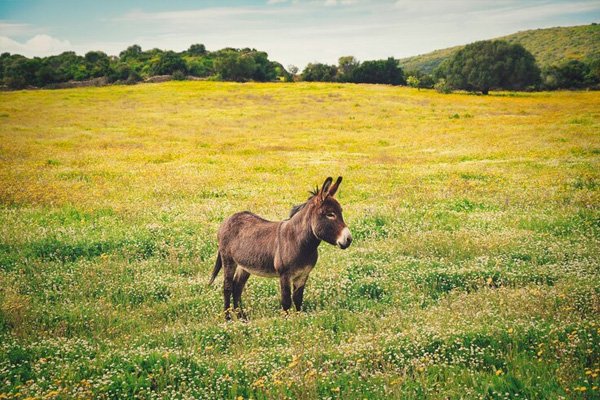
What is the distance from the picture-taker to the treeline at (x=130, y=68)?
86875 millimetres

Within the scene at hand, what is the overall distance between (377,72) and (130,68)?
58.0 meters

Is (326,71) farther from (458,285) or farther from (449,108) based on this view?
(458,285)

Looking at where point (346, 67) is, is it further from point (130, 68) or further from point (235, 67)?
point (130, 68)

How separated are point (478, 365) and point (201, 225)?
10.1 metres

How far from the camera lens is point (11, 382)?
20.4ft

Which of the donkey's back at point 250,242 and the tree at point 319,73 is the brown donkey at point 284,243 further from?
the tree at point 319,73

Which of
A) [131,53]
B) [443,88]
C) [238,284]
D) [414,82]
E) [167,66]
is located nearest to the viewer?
[238,284]

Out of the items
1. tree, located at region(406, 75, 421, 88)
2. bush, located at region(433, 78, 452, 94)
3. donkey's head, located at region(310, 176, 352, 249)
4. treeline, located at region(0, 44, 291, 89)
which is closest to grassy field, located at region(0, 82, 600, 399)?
donkey's head, located at region(310, 176, 352, 249)

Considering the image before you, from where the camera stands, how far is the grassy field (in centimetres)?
618

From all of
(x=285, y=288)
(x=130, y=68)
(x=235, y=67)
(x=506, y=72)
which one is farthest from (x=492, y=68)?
(x=285, y=288)

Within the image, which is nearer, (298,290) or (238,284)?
(298,290)

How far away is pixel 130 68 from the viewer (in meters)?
98.0

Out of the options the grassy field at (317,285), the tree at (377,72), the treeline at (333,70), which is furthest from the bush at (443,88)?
the grassy field at (317,285)

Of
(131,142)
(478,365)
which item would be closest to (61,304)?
(478,365)
